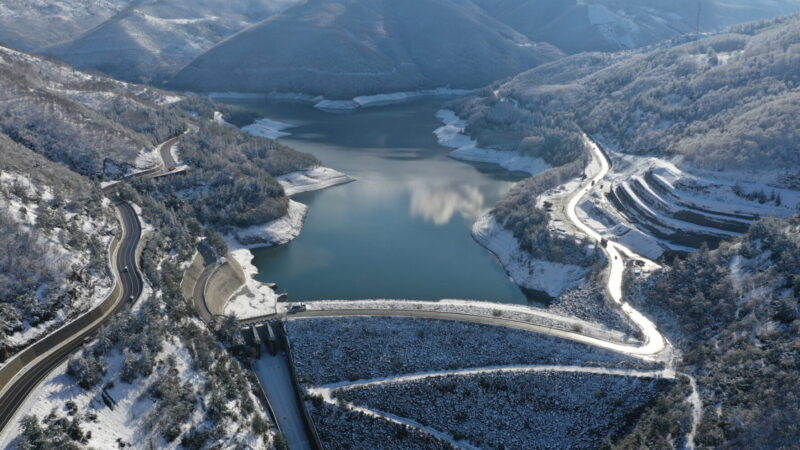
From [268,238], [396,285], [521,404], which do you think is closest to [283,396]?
[521,404]

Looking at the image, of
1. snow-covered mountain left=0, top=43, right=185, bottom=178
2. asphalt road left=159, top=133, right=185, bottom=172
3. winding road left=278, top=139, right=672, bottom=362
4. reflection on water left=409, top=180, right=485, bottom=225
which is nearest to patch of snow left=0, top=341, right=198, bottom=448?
winding road left=278, top=139, right=672, bottom=362

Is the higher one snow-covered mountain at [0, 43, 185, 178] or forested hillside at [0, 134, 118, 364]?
snow-covered mountain at [0, 43, 185, 178]

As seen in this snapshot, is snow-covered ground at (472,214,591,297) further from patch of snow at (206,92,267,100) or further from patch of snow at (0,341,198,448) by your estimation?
patch of snow at (206,92,267,100)

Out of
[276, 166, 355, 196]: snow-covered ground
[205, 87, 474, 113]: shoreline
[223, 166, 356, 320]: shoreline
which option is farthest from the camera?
[205, 87, 474, 113]: shoreline

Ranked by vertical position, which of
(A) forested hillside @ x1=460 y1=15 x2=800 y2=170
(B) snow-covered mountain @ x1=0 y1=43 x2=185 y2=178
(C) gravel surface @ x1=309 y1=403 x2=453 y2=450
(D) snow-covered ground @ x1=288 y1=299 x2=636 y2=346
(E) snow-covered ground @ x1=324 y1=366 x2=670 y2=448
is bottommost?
(C) gravel surface @ x1=309 y1=403 x2=453 y2=450

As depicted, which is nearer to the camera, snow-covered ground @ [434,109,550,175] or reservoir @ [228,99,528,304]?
reservoir @ [228,99,528,304]

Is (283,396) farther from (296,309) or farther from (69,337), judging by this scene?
(69,337)
